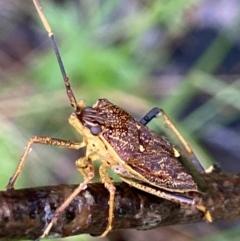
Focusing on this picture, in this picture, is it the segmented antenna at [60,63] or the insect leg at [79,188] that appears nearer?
the insect leg at [79,188]

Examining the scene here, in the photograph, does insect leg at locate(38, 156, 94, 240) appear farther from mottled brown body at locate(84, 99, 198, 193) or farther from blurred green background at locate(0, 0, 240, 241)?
blurred green background at locate(0, 0, 240, 241)

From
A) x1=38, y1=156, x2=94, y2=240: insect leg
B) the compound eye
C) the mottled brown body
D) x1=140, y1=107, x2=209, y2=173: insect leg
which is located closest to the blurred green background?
x1=140, y1=107, x2=209, y2=173: insect leg

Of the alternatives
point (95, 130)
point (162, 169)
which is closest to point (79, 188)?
point (95, 130)

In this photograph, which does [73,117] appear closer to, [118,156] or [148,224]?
[118,156]

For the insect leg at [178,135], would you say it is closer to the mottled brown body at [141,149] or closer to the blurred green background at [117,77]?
the mottled brown body at [141,149]

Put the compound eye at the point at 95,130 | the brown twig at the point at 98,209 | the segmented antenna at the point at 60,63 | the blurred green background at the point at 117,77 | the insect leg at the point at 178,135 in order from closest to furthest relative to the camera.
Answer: the brown twig at the point at 98,209 → the segmented antenna at the point at 60,63 → the compound eye at the point at 95,130 → the insect leg at the point at 178,135 → the blurred green background at the point at 117,77

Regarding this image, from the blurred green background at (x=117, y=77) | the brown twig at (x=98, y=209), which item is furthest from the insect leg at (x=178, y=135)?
the blurred green background at (x=117, y=77)
